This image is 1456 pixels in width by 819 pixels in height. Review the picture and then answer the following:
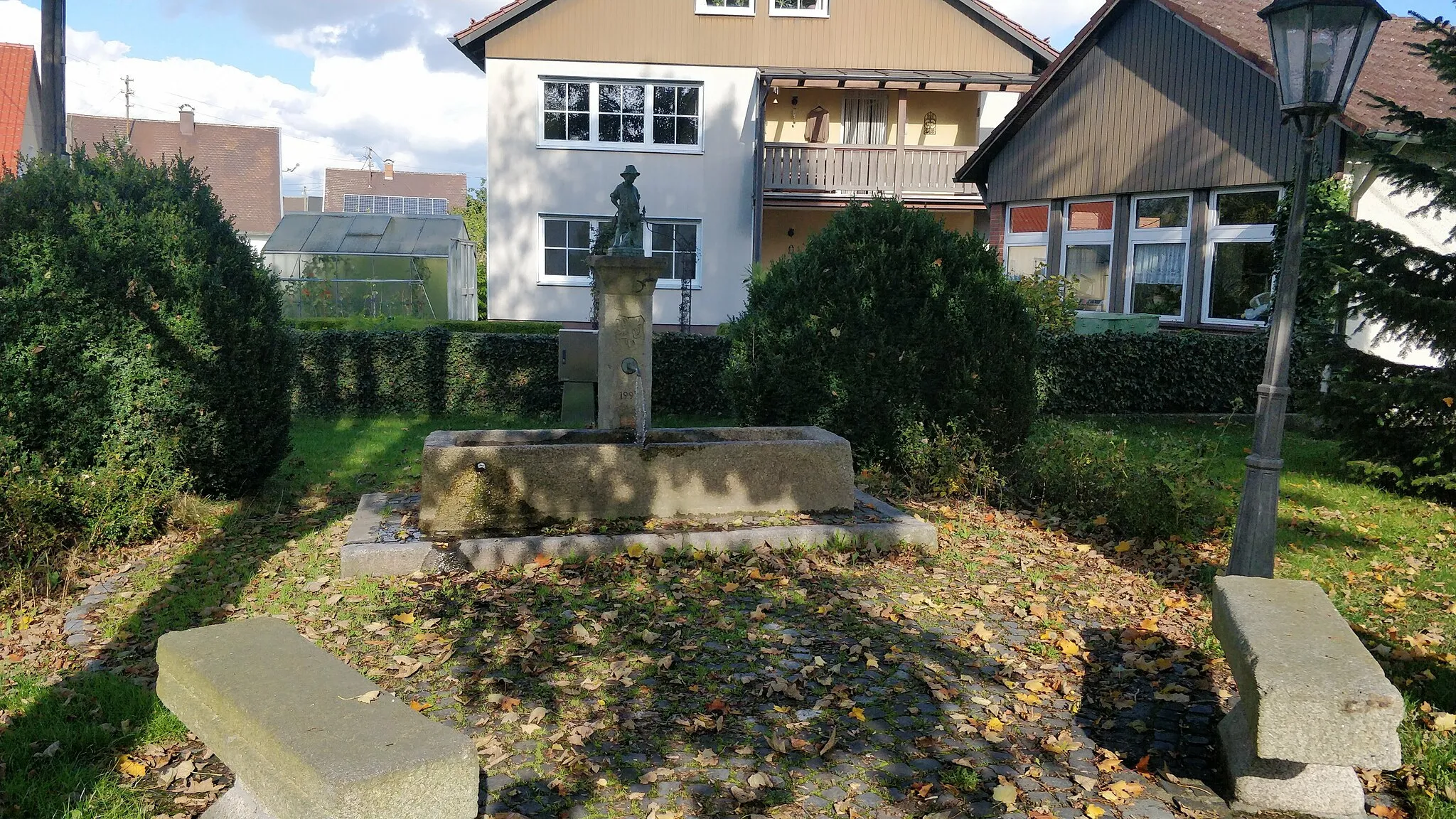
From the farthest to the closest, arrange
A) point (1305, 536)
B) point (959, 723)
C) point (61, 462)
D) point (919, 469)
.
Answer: point (919, 469) < point (1305, 536) < point (61, 462) < point (959, 723)

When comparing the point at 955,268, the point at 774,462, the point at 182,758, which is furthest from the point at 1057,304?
the point at 182,758

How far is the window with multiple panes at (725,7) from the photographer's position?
2261 centimetres

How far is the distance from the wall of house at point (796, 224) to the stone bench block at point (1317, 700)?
2130 cm

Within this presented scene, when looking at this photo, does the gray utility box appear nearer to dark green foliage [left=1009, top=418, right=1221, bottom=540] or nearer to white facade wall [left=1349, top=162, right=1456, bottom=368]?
dark green foliage [left=1009, top=418, right=1221, bottom=540]

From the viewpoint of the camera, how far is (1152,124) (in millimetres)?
17656

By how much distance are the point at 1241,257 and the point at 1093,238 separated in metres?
3.37

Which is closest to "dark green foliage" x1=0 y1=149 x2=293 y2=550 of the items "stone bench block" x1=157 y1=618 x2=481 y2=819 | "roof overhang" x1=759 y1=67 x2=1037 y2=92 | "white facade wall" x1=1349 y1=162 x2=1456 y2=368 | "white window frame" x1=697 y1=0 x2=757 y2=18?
"stone bench block" x1=157 y1=618 x2=481 y2=819

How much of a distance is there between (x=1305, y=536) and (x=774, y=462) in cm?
403

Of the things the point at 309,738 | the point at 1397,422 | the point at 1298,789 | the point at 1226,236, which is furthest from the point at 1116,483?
the point at 1226,236

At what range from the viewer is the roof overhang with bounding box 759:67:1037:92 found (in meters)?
22.1

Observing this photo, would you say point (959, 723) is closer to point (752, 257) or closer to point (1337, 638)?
point (1337, 638)

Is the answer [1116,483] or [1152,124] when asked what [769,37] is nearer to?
[1152,124]

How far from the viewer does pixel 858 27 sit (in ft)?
75.6

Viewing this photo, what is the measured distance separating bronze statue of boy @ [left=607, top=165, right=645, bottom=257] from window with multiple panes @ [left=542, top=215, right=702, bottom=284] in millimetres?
13212
